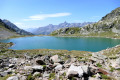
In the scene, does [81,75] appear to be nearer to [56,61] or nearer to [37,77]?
[37,77]

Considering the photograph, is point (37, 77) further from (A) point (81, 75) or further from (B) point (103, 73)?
(B) point (103, 73)

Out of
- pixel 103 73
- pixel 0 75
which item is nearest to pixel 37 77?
pixel 0 75

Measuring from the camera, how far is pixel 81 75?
12766mm

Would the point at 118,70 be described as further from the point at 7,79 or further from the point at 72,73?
the point at 7,79

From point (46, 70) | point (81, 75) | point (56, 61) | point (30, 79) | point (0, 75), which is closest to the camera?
point (81, 75)

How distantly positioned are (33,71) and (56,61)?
545cm

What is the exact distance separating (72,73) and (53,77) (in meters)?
3.12

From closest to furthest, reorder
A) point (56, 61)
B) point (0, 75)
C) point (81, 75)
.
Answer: point (81, 75) → point (0, 75) → point (56, 61)

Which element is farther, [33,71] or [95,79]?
[33,71]

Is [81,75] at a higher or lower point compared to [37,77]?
higher

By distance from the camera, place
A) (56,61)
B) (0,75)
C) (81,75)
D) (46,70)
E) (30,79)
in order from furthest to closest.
→ (56,61), (46,70), (0,75), (30,79), (81,75)

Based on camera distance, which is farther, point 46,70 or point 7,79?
point 46,70

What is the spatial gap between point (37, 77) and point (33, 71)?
1738 millimetres

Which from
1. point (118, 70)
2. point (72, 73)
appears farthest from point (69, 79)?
point (118, 70)
